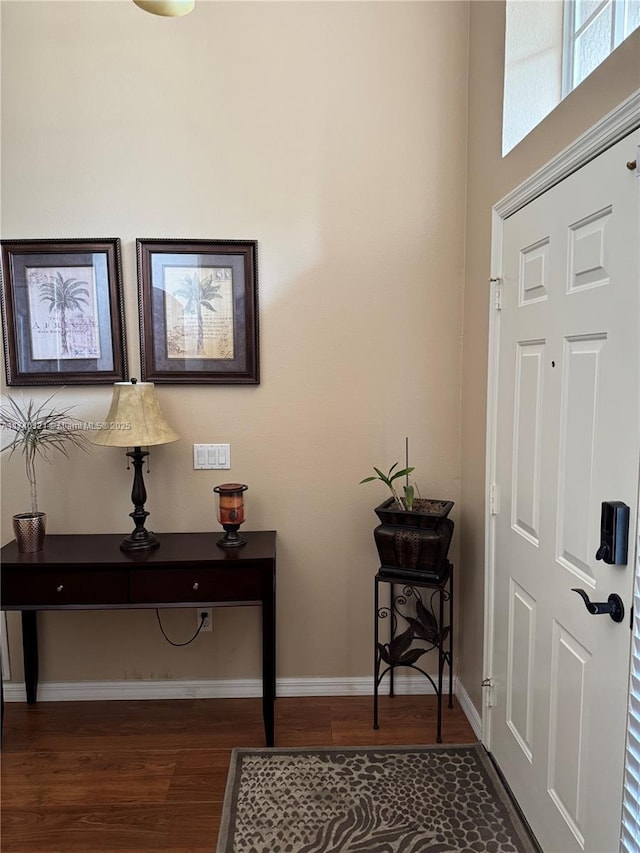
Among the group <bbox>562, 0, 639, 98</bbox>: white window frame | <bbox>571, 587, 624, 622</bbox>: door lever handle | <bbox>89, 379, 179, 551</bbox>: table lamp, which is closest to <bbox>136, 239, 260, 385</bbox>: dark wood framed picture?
<bbox>89, 379, 179, 551</bbox>: table lamp

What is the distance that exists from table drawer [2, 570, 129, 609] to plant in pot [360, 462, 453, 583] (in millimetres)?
1000

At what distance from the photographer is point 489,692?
2.12 metres

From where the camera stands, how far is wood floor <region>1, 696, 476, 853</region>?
182 cm

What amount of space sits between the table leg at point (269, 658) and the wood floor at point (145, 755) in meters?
0.12

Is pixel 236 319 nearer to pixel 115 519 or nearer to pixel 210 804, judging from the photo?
pixel 115 519

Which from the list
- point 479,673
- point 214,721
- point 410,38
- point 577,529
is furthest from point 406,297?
point 214,721

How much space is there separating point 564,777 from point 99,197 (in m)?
2.59

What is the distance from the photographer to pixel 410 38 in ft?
7.71

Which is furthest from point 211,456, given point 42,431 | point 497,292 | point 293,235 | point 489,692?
point 489,692

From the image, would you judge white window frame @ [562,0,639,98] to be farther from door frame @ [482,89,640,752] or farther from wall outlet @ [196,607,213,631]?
wall outlet @ [196,607,213,631]

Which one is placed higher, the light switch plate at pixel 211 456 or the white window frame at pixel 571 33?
the white window frame at pixel 571 33

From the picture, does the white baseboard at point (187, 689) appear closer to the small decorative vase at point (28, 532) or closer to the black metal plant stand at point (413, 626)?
the black metal plant stand at point (413, 626)

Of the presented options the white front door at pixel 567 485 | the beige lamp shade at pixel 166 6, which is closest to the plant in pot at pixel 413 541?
the white front door at pixel 567 485

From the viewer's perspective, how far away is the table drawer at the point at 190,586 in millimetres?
2131
